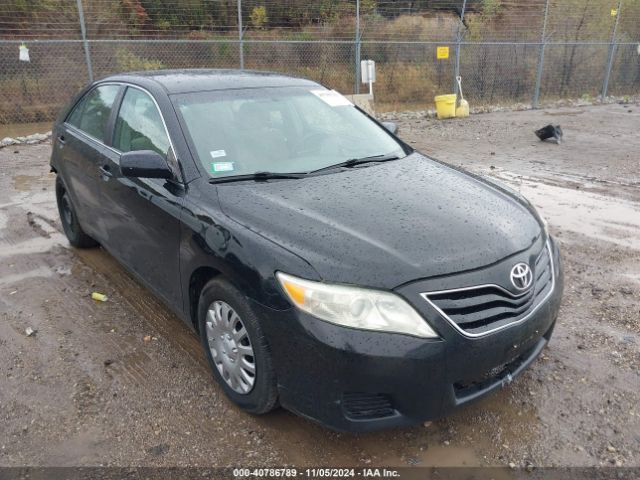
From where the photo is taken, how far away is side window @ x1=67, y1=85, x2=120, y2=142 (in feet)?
13.3

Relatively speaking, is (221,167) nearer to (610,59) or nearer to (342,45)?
(342,45)

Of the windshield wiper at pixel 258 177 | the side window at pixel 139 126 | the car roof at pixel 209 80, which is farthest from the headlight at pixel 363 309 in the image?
the car roof at pixel 209 80

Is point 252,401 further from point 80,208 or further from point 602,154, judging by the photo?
point 602,154

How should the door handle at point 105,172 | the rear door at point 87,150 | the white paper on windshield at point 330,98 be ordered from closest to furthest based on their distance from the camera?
the door handle at point 105,172 → the white paper on windshield at point 330,98 → the rear door at point 87,150

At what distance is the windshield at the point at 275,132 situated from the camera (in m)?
3.15

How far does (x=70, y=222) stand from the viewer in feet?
16.4

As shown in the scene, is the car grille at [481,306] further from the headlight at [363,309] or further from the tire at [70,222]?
the tire at [70,222]

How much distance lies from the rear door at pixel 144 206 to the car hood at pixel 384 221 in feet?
1.43

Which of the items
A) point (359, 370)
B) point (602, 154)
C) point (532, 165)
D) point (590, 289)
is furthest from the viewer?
point (602, 154)

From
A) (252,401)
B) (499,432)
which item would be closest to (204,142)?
(252,401)

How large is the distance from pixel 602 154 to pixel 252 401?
8964 mm

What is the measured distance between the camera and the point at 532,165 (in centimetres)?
857

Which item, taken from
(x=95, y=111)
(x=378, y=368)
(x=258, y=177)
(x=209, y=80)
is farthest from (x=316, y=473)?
(x=95, y=111)

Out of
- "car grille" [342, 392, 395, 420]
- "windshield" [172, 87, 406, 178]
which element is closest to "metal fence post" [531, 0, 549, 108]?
"windshield" [172, 87, 406, 178]
